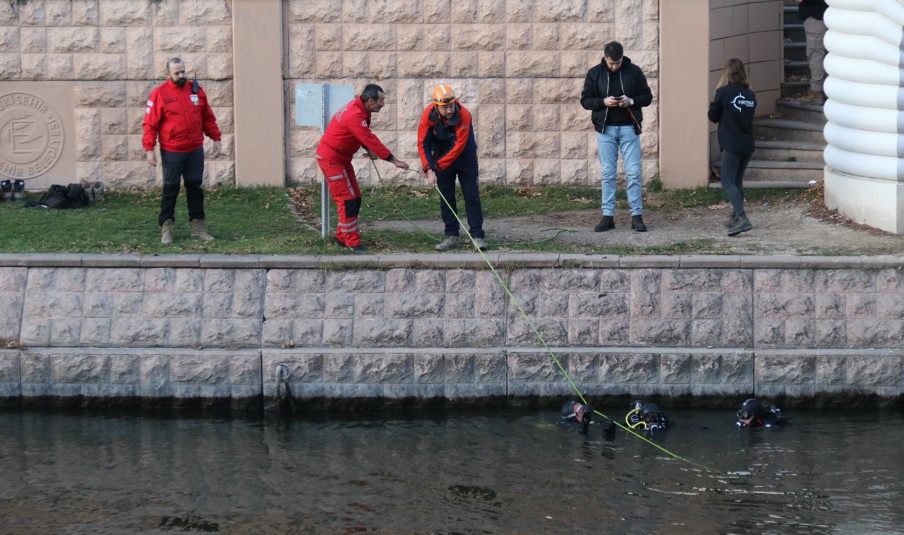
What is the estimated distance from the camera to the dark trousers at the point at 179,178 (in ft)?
40.0

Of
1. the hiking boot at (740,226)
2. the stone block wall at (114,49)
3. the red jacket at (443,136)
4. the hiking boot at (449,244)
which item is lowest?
the hiking boot at (449,244)

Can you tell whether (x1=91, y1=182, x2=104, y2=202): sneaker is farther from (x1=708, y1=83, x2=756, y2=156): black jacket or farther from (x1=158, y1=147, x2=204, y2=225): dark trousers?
(x1=708, y1=83, x2=756, y2=156): black jacket

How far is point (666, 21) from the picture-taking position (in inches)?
595

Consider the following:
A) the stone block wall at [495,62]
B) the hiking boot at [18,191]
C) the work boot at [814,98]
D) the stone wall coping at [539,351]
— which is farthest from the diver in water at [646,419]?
the hiking boot at [18,191]

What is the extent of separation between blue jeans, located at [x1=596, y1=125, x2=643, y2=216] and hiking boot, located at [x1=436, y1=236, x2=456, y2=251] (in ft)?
5.85

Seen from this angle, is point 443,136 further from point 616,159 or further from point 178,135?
point 178,135

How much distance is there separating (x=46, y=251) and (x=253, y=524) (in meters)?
4.47

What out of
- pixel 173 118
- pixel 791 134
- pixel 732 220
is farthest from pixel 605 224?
pixel 791 134

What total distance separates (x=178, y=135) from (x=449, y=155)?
99.9 inches

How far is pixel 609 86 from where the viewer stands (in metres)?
12.7

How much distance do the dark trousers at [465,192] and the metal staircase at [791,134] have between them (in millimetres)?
4309

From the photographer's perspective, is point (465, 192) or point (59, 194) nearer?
point (465, 192)

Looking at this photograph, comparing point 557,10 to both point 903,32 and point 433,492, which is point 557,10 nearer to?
point 903,32

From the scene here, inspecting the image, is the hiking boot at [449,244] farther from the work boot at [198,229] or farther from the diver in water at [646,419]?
the diver in water at [646,419]
